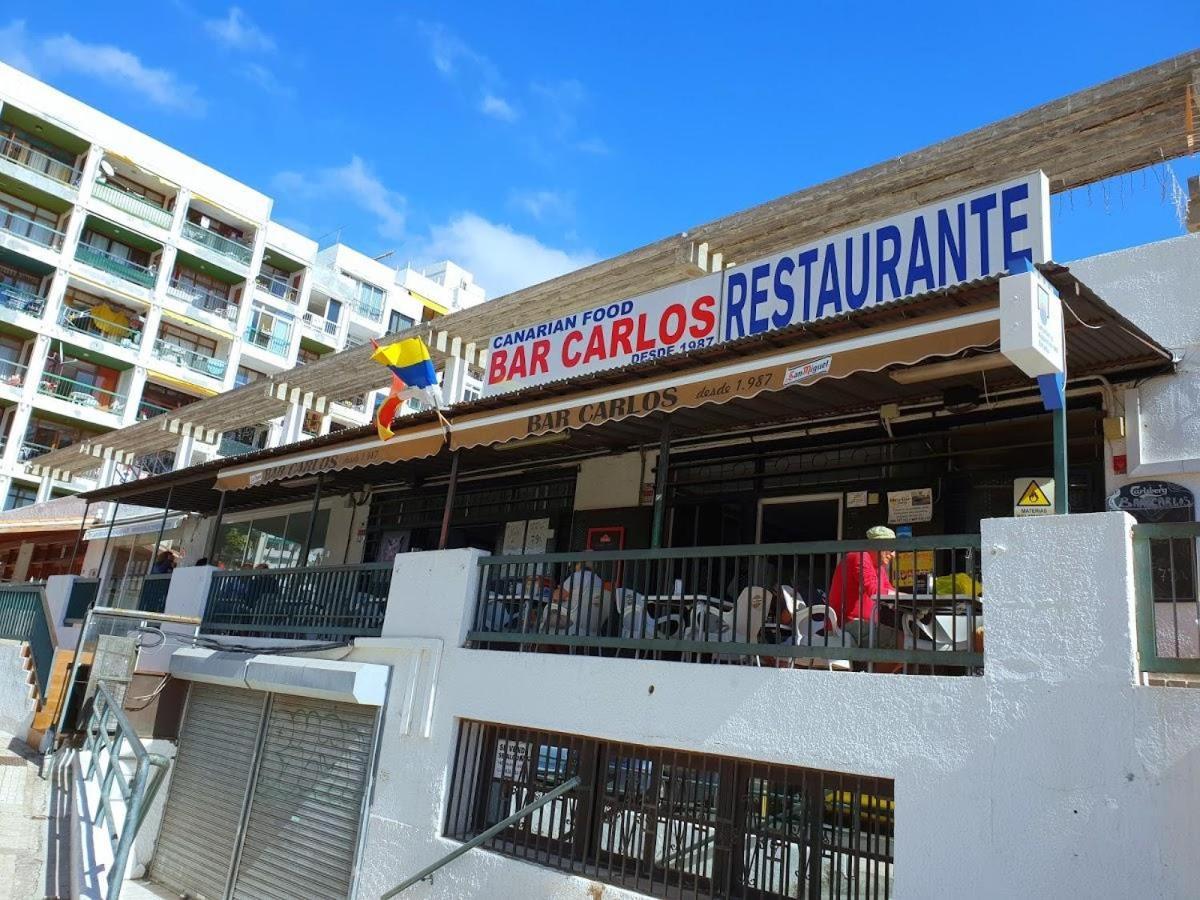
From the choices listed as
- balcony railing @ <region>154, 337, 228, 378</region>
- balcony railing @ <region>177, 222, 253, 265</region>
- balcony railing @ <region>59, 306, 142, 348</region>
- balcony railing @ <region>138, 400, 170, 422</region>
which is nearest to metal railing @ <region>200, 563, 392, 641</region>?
balcony railing @ <region>59, 306, 142, 348</region>

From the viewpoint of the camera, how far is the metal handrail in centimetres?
660

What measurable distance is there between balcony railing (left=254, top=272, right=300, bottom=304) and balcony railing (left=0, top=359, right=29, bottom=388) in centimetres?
1115

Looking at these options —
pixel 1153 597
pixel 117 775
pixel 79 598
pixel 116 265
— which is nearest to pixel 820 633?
pixel 1153 597

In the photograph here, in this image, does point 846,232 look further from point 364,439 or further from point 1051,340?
point 364,439

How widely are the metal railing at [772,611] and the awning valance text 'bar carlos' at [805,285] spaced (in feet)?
6.18

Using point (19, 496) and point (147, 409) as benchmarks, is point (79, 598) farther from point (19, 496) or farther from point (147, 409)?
point (147, 409)

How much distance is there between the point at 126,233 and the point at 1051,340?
4045 centimetres

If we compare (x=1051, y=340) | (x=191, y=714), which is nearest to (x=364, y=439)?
(x=191, y=714)

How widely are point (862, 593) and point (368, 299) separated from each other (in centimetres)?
4766

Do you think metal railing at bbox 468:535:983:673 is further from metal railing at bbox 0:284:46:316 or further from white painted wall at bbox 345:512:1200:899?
metal railing at bbox 0:284:46:316

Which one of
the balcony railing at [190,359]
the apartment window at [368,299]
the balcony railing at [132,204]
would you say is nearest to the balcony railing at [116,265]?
the balcony railing at [132,204]

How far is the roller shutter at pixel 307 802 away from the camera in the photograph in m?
8.31

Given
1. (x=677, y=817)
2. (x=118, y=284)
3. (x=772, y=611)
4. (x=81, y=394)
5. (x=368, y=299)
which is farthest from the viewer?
(x=368, y=299)

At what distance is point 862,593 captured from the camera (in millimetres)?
5836
